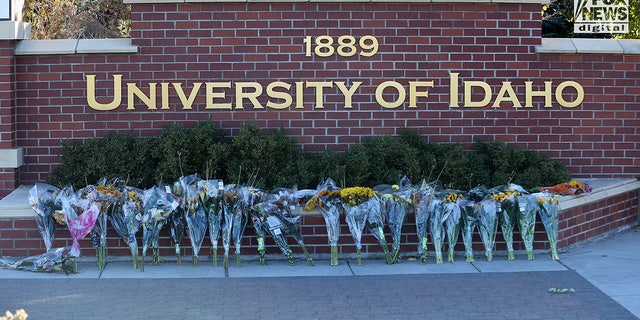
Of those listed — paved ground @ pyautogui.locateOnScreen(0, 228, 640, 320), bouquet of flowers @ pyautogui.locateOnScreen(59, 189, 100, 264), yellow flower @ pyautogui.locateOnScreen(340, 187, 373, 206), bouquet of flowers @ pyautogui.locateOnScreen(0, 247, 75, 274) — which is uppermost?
yellow flower @ pyautogui.locateOnScreen(340, 187, 373, 206)

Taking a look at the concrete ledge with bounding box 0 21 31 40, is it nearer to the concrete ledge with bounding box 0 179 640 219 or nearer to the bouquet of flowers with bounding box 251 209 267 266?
the concrete ledge with bounding box 0 179 640 219

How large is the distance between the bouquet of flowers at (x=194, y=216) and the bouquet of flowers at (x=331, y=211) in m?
1.00

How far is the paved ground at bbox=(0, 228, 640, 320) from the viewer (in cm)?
708

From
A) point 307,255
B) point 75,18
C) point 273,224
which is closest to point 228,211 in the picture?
point 273,224

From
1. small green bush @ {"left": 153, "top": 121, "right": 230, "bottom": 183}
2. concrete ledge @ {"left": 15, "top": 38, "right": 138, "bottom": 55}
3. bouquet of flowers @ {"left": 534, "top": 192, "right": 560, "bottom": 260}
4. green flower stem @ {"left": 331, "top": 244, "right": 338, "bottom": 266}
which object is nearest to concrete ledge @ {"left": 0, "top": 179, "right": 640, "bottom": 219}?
bouquet of flowers @ {"left": 534, "top": 192, "right": 560, "bottom": 260}

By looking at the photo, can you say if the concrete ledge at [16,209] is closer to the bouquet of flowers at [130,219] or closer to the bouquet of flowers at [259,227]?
the bouquet of flowers at [130,219]

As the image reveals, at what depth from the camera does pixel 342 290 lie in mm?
7781

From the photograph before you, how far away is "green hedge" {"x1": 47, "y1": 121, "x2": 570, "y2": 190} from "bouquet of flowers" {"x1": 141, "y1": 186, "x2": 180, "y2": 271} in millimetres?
975

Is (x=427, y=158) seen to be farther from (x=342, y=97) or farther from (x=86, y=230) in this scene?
(x=86, y=230)

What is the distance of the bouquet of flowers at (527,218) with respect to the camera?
347 inches

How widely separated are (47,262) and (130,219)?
2.79 feet

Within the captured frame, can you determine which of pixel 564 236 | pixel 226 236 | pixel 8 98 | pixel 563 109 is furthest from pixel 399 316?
pixel 8 98

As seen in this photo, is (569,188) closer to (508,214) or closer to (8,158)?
(508,214)

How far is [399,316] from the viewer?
6.99 meters
